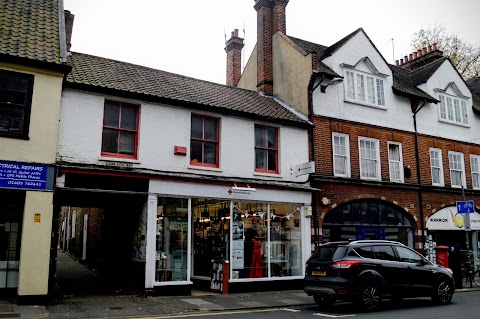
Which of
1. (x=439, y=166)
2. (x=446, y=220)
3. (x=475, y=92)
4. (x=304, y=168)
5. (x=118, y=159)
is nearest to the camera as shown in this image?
(x=118, y=159)

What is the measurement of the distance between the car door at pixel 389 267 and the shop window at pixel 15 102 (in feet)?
32.9

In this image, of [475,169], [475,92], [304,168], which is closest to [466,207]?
[475,169]

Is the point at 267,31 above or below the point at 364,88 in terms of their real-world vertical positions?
above

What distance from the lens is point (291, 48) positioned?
19375 millimetres

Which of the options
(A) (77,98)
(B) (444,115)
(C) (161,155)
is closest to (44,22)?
(A) (77,98)

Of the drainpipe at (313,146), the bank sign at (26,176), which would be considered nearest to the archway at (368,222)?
the drainpipe at (313,146)

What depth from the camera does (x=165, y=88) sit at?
15.3 metres

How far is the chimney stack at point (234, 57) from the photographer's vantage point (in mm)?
23750

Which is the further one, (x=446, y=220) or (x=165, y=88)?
(x=446, y=220)

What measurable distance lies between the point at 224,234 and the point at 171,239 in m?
2.16

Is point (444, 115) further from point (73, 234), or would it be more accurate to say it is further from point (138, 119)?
point (73, 234)

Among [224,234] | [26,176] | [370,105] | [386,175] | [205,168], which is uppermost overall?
[370,105]

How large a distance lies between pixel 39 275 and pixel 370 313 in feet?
27.7

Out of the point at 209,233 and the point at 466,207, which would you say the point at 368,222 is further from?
the point at 209,233
